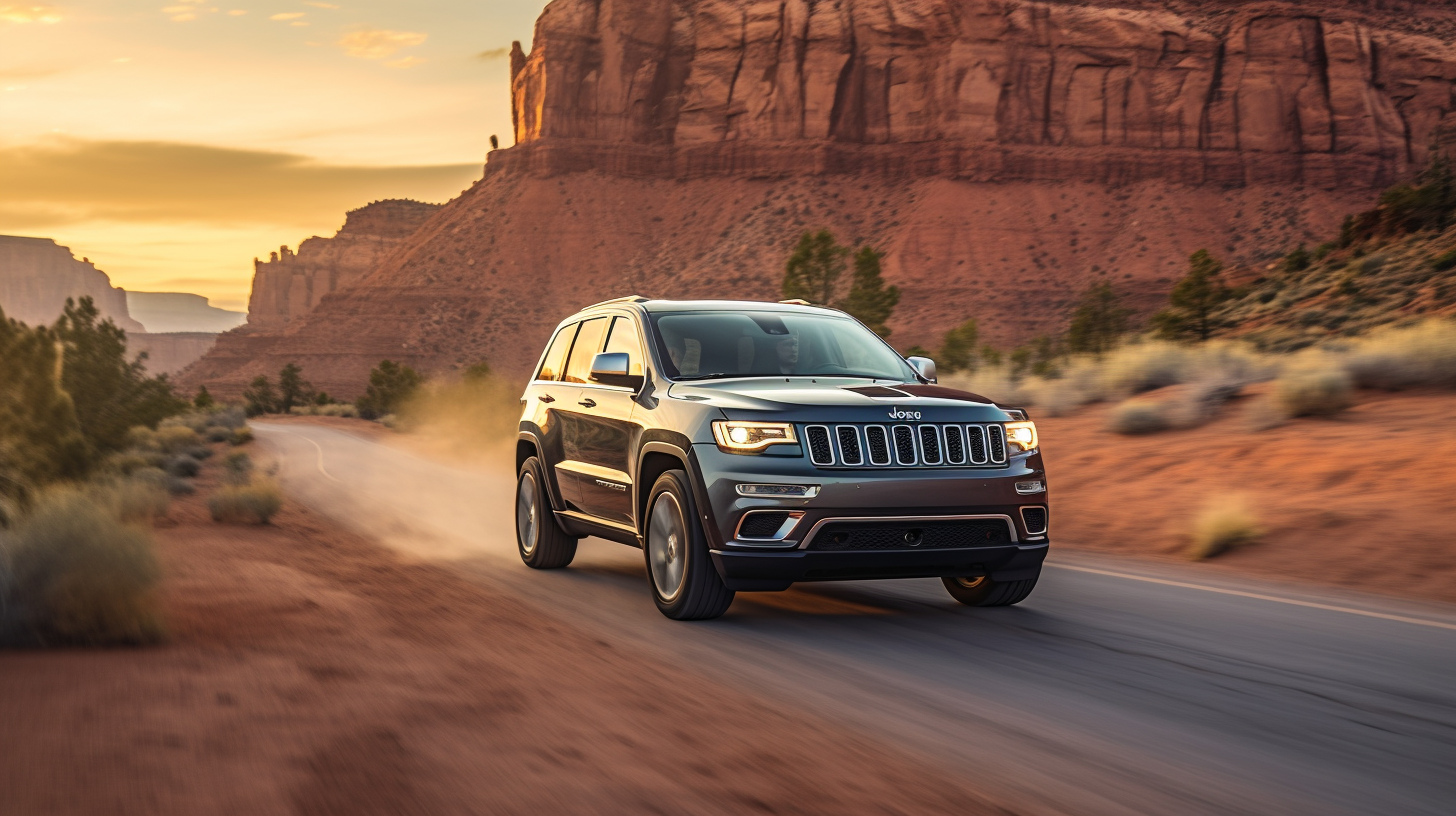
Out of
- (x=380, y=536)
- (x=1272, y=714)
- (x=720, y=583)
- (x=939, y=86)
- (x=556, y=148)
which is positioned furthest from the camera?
(x=556, y=148)

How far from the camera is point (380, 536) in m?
12.8

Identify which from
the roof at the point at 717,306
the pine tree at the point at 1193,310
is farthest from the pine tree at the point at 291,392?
the roof at the point at 717,306

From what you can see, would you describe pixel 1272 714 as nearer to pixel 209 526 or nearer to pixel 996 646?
pixel 996 646

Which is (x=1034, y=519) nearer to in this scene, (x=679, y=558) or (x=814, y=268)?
(x=679, y=558)

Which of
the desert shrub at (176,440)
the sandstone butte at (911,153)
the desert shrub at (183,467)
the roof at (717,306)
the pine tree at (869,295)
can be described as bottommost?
the desert shrub at (176,440)

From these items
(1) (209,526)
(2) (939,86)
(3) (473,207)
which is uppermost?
(2) (939,86)

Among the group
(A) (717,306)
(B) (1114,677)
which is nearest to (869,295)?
(A) (717,306)

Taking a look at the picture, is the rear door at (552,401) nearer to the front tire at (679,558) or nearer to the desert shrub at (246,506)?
the front tire at (679,558)

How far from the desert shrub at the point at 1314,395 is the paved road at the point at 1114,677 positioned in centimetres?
472

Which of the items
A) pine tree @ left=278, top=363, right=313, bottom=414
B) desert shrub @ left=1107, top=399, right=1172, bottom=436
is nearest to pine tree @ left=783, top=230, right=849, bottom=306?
desert shrub @ left=1107, top=399, right=1172, bottom=436

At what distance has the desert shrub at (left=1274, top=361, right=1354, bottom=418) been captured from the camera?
1384 centimetres

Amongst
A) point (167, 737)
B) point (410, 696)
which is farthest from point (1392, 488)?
point (167, 737)

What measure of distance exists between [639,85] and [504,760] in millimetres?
126236

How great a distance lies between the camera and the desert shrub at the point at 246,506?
1419 cm
